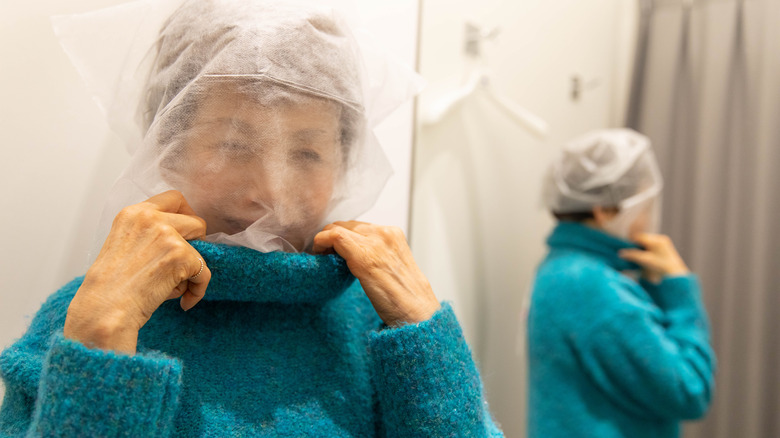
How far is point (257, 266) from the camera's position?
54 centimetres

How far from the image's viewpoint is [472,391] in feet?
1.86

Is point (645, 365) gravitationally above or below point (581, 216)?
below

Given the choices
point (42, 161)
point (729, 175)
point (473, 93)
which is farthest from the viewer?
point (729, 175)

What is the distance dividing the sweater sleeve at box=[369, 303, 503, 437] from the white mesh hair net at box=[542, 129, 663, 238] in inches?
35.5

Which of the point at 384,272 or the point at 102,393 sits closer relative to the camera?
the point at 102,393

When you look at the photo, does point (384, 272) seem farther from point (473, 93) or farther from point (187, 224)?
point (473, 93)

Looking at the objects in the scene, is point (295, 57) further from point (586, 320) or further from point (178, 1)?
point (586, 320)

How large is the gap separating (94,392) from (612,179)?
3.93 feet

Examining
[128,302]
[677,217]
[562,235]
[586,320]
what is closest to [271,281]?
[128,302]

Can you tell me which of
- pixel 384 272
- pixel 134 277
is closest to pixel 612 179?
pixel 384 272

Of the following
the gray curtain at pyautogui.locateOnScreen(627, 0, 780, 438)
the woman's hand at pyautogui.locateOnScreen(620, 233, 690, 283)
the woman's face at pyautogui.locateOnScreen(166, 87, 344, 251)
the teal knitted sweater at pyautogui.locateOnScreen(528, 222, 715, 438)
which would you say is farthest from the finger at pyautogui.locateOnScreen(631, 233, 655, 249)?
the woman's face at pyautogui.locateOnScreen(166, 87, 344, 251)

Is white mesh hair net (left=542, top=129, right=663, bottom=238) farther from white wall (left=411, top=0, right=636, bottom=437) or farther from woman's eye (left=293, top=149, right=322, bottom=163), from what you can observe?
woman's eye (left=293, top=149, right=322, bottom=163)

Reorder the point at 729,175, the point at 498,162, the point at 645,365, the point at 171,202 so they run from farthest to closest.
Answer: the point at 729,175, the point at 498,162, the point at 645,365, the point at 171,202

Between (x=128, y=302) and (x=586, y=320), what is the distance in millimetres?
927
